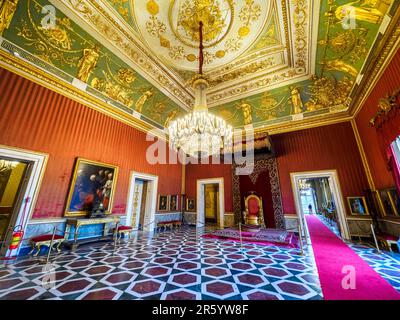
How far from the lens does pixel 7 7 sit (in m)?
3.75

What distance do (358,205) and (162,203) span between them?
7.98m

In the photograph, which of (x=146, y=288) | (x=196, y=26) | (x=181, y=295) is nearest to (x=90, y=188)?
(x=146, y=288)

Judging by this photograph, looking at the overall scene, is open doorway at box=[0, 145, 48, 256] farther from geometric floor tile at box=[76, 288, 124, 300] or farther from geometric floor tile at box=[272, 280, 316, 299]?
geometric floor tile at box=[272, 280, 316, 299]

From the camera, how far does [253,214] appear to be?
7.49m

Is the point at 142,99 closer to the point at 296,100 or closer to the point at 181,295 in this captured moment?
the point at 296,100

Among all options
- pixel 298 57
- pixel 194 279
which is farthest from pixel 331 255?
pixel 298 57

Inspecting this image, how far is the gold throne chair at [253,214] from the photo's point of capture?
6824 mm

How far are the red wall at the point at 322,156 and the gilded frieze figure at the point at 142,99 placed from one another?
20.6 ft

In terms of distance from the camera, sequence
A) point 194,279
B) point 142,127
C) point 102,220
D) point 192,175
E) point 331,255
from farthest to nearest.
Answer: point 192,175 < point 142,127 < point 102,220 < point 331,255 < point 194,279

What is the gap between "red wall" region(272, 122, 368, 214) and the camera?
594 centimetres

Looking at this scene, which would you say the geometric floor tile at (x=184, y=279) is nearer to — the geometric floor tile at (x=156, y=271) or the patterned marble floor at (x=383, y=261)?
the geometric floor tile at (x=156, y=271)

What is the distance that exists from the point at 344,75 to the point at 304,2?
2977 mm

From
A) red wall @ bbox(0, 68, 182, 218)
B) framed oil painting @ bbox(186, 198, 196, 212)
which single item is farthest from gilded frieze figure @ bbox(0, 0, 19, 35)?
framed oil painting @ bbox(186, 198, 196, 212)

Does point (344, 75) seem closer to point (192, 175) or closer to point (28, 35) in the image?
point (192, 175)
